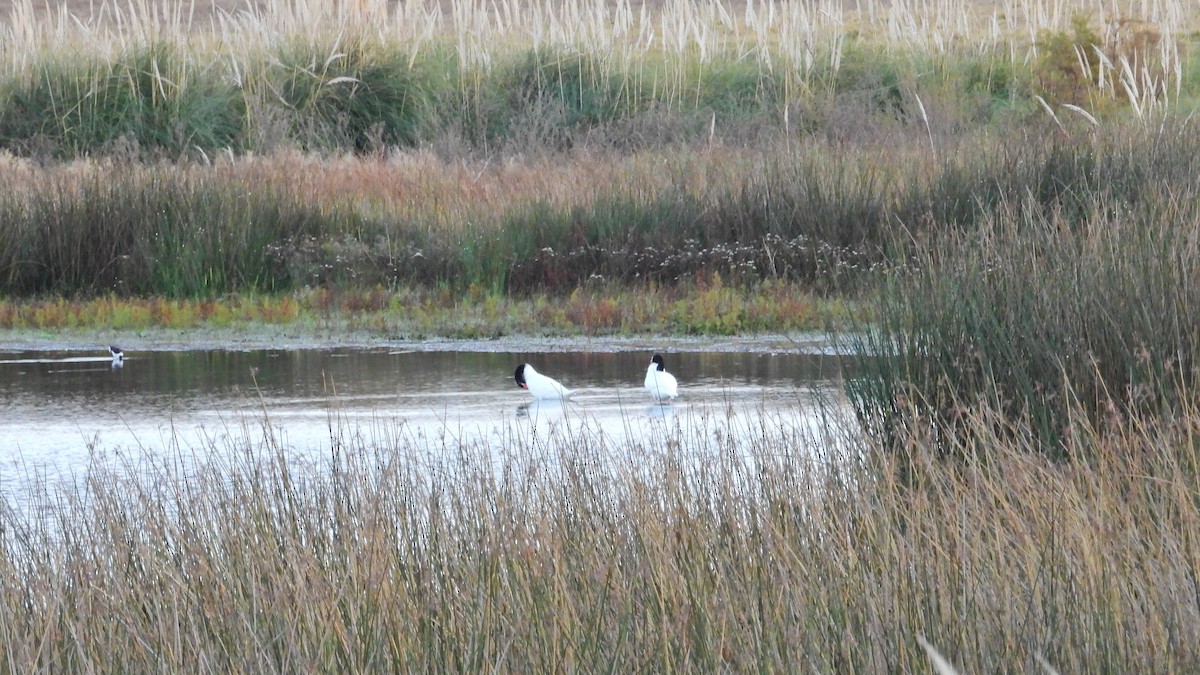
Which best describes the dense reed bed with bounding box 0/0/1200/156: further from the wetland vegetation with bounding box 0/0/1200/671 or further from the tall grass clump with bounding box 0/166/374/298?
the tall grass clump with bounding box 0/166/374/298

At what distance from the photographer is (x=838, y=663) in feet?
11.9

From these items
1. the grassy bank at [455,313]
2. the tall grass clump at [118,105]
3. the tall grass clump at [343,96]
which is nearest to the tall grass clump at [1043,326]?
the grassy bank at [455,313]

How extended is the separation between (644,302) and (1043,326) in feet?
23.1

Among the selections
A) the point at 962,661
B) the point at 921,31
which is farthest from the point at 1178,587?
the point at 921,31

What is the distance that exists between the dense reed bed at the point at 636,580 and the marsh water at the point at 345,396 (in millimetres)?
2585

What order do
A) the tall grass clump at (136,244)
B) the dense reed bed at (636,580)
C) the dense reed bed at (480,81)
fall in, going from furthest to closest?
the dense reed bed at (480,81)
the tall grass clump at (136,244)
the dense reed bed at (636,580)

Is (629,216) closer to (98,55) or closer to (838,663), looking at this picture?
(98,55)

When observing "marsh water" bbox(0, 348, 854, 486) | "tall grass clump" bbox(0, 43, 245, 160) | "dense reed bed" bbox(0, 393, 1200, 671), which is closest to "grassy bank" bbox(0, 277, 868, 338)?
"marsh water" bbox(0, 348, 854, 486)

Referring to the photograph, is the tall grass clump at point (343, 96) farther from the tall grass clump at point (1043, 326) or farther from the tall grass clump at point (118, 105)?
the tall grass clump at point (1043, 326)

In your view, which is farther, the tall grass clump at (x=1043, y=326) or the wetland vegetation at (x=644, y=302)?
the tall grass clump at (x=1043, y=326)

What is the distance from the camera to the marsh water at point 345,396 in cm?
845

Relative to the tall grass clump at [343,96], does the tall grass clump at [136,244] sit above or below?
below

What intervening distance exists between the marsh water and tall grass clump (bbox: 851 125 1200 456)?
0.63m

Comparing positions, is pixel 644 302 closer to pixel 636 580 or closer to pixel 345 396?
pixel 345 396
